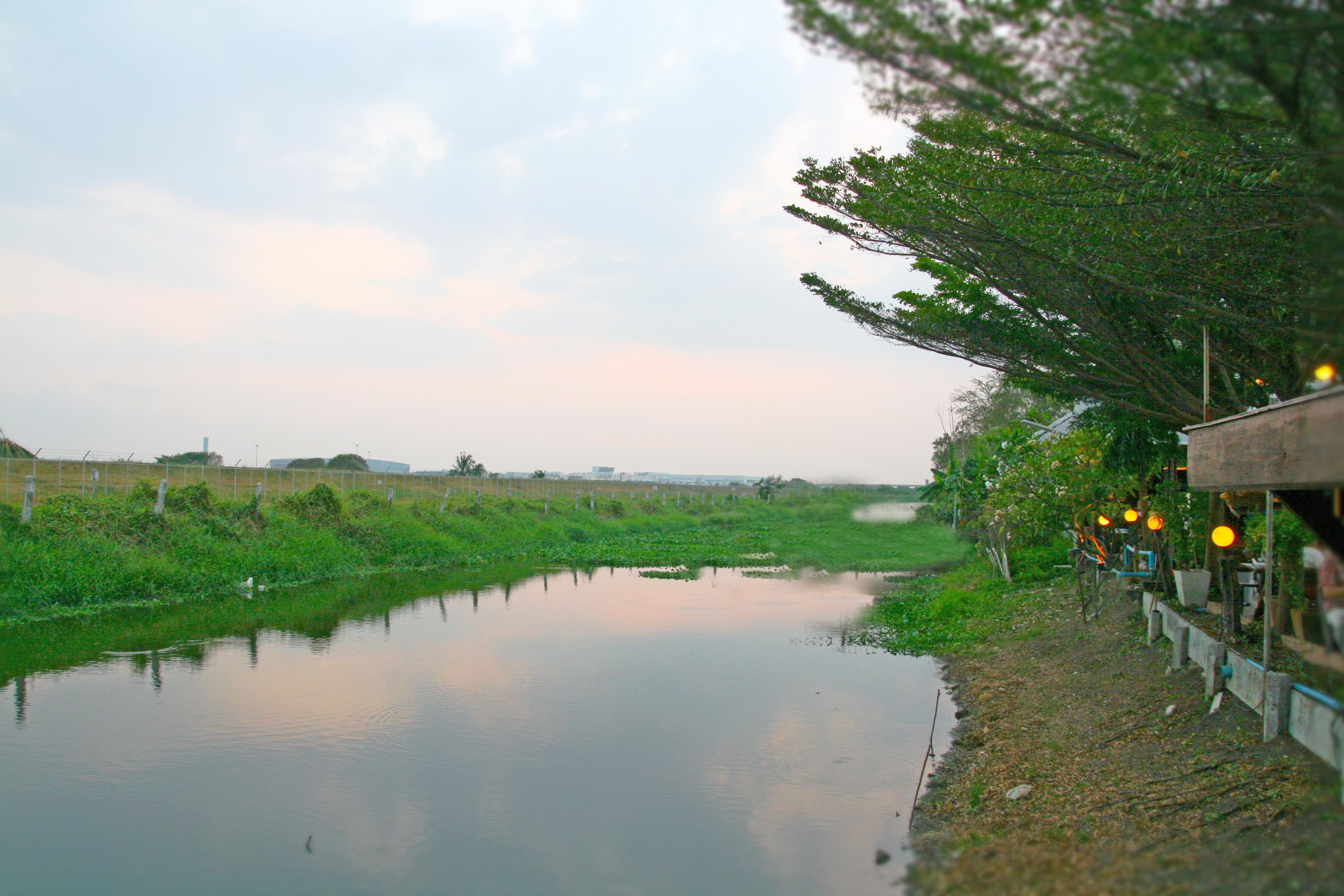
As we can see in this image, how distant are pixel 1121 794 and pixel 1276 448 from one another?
243 cm

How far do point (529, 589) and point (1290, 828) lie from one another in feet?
47.2

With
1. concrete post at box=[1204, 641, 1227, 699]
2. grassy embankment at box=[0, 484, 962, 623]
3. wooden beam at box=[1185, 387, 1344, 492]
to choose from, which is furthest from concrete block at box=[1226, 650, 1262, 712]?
grassy embankment at box=[0, 484, 962, 623]

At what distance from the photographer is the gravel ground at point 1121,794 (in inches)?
124

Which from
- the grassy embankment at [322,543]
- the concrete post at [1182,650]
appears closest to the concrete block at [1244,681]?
the concrete post at [1182,650]

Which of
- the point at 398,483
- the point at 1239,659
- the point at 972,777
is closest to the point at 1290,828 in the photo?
the point at 1239,659

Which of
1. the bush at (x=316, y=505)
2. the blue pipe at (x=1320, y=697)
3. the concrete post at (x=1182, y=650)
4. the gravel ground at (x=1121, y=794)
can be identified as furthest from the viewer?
the bush at (x=316, y=505)

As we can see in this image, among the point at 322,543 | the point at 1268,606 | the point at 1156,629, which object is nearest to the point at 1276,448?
the point at 1268,606

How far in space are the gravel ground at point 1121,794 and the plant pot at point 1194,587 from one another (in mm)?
558

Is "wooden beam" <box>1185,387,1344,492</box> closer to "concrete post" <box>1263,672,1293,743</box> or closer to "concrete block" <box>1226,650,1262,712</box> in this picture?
"concrete post" <box>1263,672,1293,743</box>

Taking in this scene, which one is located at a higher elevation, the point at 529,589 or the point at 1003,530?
the point at 1003,530

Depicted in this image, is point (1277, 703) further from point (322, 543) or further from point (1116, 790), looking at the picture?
point (322, 543)

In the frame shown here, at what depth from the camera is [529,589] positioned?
1709cm

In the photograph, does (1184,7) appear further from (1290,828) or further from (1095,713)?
(1095,713)

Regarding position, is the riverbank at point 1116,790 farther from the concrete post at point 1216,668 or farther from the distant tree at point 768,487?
the distant tree at point 768,487
